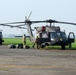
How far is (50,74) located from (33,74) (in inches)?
25.9

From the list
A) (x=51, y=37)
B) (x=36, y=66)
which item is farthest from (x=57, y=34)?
(x=36, y=66)

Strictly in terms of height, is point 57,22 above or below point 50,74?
above

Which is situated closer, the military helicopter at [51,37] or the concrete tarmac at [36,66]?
the concrete tarmac at [36,66]

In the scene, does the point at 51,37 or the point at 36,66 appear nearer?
the point at 36,66

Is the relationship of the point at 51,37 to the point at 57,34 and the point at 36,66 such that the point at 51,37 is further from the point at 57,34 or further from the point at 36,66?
the point at 36,66

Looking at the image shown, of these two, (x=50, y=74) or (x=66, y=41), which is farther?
(x=66, y=41)

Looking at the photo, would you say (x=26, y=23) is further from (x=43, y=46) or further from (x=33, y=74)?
(x=33, y=74)

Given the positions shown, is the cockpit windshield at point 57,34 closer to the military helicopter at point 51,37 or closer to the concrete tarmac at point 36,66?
the military helicopter at point 51,37

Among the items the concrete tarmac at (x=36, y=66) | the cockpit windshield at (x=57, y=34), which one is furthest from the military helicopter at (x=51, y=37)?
the concrete tarmac at (x=36, y=66)

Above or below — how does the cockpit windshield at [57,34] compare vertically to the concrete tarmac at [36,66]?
above

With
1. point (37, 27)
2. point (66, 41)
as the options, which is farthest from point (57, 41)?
point (37, 27)

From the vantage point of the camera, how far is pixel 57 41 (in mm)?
37062

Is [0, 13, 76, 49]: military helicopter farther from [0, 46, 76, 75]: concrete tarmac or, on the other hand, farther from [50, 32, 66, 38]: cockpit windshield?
[0, 46, 76, 75]: concrete tarmac

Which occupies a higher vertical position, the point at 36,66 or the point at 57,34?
the point at 57,34
